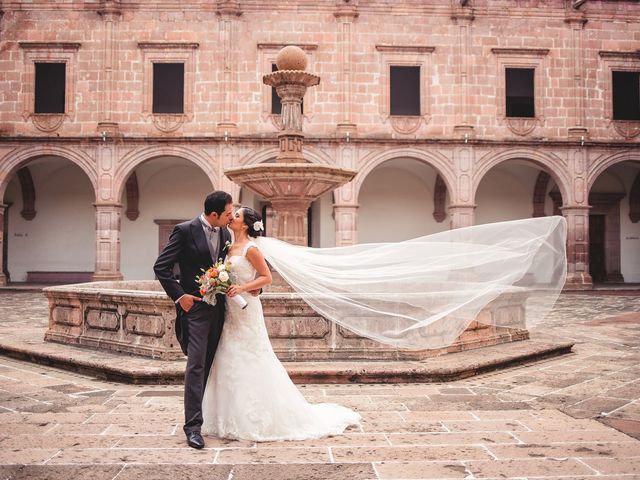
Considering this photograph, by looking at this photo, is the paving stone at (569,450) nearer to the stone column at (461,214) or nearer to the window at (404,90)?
the stone column at (461,214)

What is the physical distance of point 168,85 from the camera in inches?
730

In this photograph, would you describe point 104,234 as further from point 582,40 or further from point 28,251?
point 582,40

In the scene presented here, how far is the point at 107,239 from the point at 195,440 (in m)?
15.6

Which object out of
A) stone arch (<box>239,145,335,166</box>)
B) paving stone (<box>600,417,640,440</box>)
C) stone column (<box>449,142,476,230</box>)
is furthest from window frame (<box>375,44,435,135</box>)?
paving stone (<box>600,417,640,440</box>)

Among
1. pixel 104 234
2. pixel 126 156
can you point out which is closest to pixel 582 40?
pixel 126 156

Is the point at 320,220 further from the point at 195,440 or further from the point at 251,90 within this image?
the point at 195,440

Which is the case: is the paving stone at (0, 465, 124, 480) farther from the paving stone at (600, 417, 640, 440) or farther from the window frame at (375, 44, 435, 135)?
the window frame at (375, 44, 435, 135)

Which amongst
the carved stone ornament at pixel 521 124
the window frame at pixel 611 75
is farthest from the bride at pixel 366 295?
the window frame at pixel 611 75

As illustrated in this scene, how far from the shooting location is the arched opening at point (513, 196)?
2158 cm

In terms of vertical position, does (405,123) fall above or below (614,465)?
above

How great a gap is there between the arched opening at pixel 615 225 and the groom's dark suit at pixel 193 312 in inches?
811

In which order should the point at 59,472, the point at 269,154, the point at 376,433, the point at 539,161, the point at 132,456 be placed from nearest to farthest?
the point at 59,472 → the point at 132,456 → the point at 376,433 → the point at 269,154 → the point at 539,161

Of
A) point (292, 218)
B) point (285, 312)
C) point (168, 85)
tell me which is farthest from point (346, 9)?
point (285, 312)

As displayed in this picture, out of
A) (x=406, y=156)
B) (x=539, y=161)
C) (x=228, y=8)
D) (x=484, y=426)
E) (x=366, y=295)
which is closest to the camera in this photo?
(x=484, y=426)
